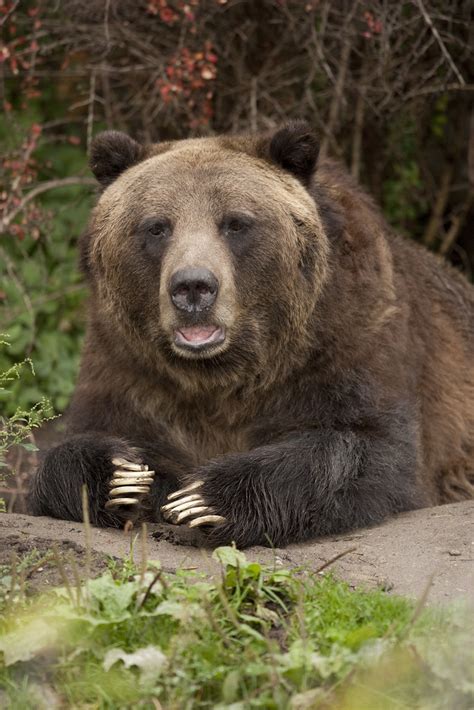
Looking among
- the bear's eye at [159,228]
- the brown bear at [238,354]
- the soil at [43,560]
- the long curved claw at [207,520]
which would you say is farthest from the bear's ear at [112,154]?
the soil at [43,560]

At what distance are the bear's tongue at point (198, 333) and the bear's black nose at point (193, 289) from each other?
0.43 ft

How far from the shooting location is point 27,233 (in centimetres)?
834

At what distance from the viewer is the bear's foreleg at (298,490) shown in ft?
16.6

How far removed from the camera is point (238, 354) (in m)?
5.35

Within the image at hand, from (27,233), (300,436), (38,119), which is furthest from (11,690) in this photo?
(38,119)

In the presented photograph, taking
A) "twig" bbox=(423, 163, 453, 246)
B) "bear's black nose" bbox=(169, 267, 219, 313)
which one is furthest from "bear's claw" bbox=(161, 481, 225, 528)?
"twig" bbox=(423, 163, 453, 246)

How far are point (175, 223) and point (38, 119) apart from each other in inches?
167

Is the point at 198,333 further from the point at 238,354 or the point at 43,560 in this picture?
the point at 43,560

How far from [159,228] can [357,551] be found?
173 centimetres

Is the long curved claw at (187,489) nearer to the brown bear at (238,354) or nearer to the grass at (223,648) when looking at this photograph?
the brown bear at (238,354)

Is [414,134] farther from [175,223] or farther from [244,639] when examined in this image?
[244,639]

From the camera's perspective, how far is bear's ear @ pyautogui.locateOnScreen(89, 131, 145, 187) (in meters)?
5.76

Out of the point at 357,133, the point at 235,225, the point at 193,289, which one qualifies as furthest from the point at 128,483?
the point at 357,133

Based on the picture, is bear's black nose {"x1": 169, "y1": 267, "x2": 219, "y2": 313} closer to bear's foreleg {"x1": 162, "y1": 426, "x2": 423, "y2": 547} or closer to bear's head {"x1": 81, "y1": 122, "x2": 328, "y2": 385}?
bear's head {"x1": 81, "y1": 122, "x2": 328, "y2": 385}
